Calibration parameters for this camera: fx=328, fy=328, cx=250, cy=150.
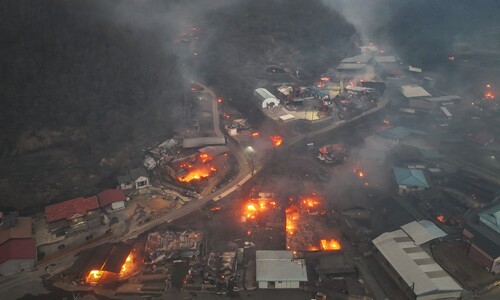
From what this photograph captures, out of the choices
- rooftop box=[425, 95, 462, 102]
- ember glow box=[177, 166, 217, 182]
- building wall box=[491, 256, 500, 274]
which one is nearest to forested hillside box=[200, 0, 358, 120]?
rooftop box=[425, 95, 462, 102]

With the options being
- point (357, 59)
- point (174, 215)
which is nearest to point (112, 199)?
point (174, 215)

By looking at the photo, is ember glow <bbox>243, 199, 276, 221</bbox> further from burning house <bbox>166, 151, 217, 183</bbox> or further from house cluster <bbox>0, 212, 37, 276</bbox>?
house cluster <bbox>0, 212, 37, 276</bbox>

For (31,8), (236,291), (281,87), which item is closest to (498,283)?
(236,291)

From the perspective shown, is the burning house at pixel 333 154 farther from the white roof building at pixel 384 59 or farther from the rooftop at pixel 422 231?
the white roof building at pixel 384 59

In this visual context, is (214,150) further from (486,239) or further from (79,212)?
(486,239)

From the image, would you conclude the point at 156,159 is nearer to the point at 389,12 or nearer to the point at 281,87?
the point at 281,87

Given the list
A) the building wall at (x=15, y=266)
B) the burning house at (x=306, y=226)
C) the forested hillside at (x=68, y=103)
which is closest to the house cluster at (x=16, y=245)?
the building wall at (x=15, y=266)
